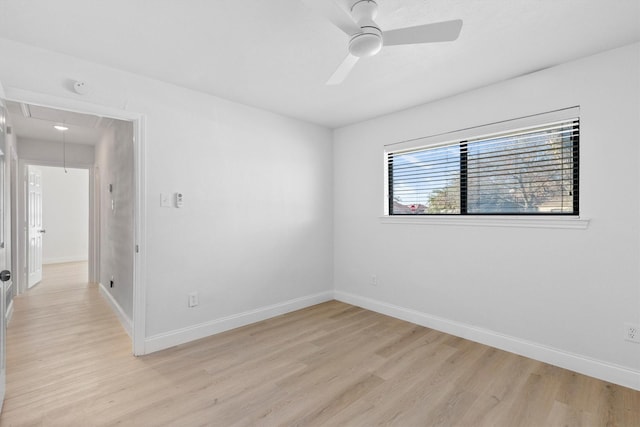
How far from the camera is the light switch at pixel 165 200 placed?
2.80m

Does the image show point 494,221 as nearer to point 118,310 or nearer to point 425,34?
point 425,34

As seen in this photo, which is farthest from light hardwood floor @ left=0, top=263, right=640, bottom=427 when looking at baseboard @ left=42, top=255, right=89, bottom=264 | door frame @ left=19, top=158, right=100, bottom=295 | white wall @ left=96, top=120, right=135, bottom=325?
baseboard @ left=42, top=255, right=89, bottom=264

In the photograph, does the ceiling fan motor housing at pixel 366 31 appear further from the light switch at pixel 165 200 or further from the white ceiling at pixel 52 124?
the white ceiling at pixel 52 124

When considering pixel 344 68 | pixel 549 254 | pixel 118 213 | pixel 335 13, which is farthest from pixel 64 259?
pixel 549 254

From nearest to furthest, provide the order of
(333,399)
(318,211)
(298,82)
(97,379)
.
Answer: (333,399) < (97,379) < (298,82) < (318,211)

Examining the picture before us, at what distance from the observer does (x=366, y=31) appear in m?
1.67

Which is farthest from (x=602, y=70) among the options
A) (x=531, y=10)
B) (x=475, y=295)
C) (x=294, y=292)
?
(x=294, y=292)

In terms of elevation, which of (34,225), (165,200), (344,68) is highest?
(344,68)

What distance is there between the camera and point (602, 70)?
7.52ft

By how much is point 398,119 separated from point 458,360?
253cm

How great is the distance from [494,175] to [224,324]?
120 inches

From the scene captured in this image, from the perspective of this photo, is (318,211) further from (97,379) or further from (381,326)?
(97,379)

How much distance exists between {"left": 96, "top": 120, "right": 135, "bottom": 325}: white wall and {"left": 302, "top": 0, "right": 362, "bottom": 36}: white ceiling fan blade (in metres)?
2.27

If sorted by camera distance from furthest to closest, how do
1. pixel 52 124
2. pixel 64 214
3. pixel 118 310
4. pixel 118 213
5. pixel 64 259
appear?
1. pixel 64 214
2. pixel 64 259
3. pixel 52 124
4. pixel 118 213
5. pixel 118 310
